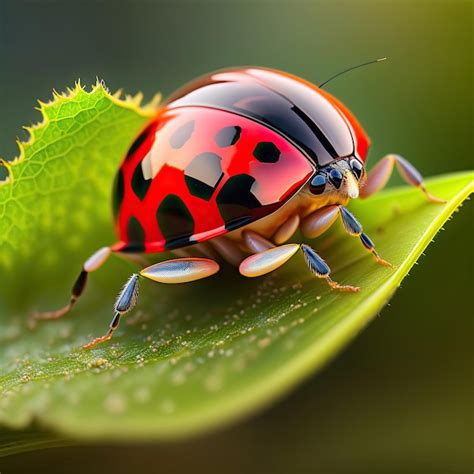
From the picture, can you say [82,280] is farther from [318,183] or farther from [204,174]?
[318,183]

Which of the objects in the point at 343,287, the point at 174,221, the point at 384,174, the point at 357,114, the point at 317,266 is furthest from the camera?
the point at 357,114

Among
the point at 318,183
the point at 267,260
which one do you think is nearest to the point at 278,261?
the point at 267,260

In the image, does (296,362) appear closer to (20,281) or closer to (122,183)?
(122,183)

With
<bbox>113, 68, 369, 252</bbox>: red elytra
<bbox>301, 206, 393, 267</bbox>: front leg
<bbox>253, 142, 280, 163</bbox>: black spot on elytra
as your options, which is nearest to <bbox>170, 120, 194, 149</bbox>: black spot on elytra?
<bbox>113, 68, 369, 252</bbox>: red elytra

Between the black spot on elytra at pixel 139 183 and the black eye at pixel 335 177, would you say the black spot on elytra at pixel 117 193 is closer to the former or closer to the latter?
the black spot on elytra at pixel 139 183

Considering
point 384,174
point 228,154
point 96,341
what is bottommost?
point 96,341

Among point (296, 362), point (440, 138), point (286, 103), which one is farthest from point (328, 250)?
point (440, 138)
